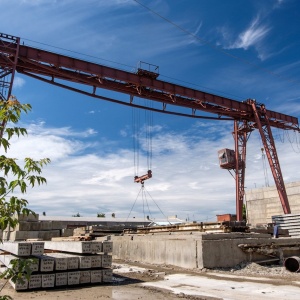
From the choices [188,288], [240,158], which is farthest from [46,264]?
[240,158]

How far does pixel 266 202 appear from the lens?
41.0 meters

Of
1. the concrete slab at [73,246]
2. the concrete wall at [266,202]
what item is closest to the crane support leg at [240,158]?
the concrete wall at [266,202]

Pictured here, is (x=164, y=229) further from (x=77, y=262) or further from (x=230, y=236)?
(x=77, y=262)

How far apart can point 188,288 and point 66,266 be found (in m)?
3.19

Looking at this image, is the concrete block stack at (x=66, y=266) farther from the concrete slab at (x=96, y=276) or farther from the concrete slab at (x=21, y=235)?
the concrete slab at (x=21, y=235)

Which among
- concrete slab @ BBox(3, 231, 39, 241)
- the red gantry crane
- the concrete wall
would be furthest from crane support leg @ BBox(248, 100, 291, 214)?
concrete slab @ BBox(3, 231, 39, 241)

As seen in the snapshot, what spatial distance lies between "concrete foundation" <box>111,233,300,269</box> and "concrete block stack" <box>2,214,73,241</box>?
867 cm

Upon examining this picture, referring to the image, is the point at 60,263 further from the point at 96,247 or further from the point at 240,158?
the point at 240,158

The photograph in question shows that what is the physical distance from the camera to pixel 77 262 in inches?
342

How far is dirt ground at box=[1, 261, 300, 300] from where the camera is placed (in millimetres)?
7207

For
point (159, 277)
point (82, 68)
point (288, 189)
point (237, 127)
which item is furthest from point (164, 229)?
point (288, 189)

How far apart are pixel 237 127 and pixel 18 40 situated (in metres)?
19.5

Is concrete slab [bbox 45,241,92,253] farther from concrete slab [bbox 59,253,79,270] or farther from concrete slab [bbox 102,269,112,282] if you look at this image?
concrete slab [bbox 102,269,112,282]

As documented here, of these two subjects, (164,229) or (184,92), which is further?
(184,92)
